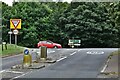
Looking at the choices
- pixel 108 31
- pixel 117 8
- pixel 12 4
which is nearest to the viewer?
pixel 117 8

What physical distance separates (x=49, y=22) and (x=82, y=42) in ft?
19.4

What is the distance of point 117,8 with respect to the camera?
26.2 meters

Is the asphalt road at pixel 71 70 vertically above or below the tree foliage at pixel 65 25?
below

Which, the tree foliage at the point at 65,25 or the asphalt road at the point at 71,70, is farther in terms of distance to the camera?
the tree foliage at the point at 65,25

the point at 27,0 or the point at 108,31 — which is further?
the point at 108,31

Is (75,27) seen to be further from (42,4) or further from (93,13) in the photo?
(42,4)

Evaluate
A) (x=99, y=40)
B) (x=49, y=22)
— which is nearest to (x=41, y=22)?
(x=49, y=22)

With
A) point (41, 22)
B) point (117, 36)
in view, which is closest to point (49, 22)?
point (41, 22)

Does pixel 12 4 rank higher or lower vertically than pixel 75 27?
higher

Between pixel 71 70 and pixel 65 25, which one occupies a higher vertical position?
pixel 65 25

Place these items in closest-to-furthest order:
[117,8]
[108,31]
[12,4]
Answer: [117,8] → [108,31] → [12,4]

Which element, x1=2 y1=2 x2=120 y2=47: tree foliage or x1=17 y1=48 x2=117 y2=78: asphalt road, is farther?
x1=2 y1=2 x2=120 y2=47: tree foliage

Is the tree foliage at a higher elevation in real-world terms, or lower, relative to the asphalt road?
higher

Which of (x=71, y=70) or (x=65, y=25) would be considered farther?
(x=65, y=25)
